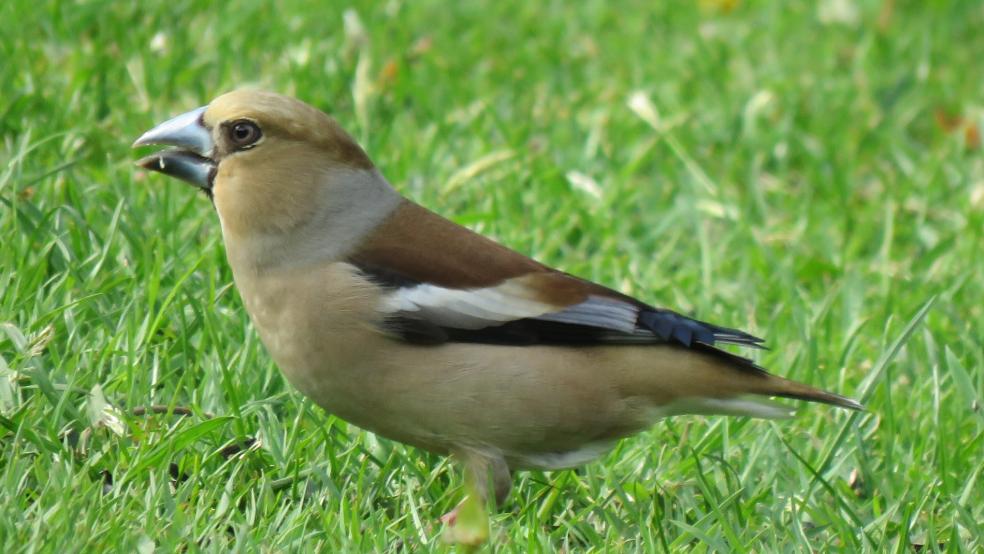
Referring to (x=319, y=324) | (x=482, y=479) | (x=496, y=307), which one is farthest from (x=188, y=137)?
(x=482, y=479)

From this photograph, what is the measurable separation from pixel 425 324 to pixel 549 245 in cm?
191

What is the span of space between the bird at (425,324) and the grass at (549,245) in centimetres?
22

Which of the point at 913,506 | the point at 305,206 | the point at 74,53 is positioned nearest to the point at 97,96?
the point at 74,53

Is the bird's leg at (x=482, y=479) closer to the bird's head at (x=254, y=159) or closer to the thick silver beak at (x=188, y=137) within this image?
the bird's head at (x=254, y=159)

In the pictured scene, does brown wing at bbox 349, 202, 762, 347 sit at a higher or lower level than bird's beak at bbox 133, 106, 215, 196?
lower

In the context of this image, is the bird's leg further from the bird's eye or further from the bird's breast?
the bird's eye

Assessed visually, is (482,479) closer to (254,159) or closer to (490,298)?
(490,298)

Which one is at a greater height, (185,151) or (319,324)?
(185,151)

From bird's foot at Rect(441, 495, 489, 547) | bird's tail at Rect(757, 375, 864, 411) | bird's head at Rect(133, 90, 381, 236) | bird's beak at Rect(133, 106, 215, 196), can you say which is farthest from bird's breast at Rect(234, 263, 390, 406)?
bird's tail at Rect(757, 375, 864, 411)

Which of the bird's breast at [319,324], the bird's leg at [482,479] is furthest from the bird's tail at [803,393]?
the bird's breast at [319,324]

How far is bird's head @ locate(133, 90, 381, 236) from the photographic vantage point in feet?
13.2

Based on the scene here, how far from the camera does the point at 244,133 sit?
4.05 m

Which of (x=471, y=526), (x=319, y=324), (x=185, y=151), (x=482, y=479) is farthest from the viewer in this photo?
(x=185, y=151)

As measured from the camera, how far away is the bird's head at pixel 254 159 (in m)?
4.02
